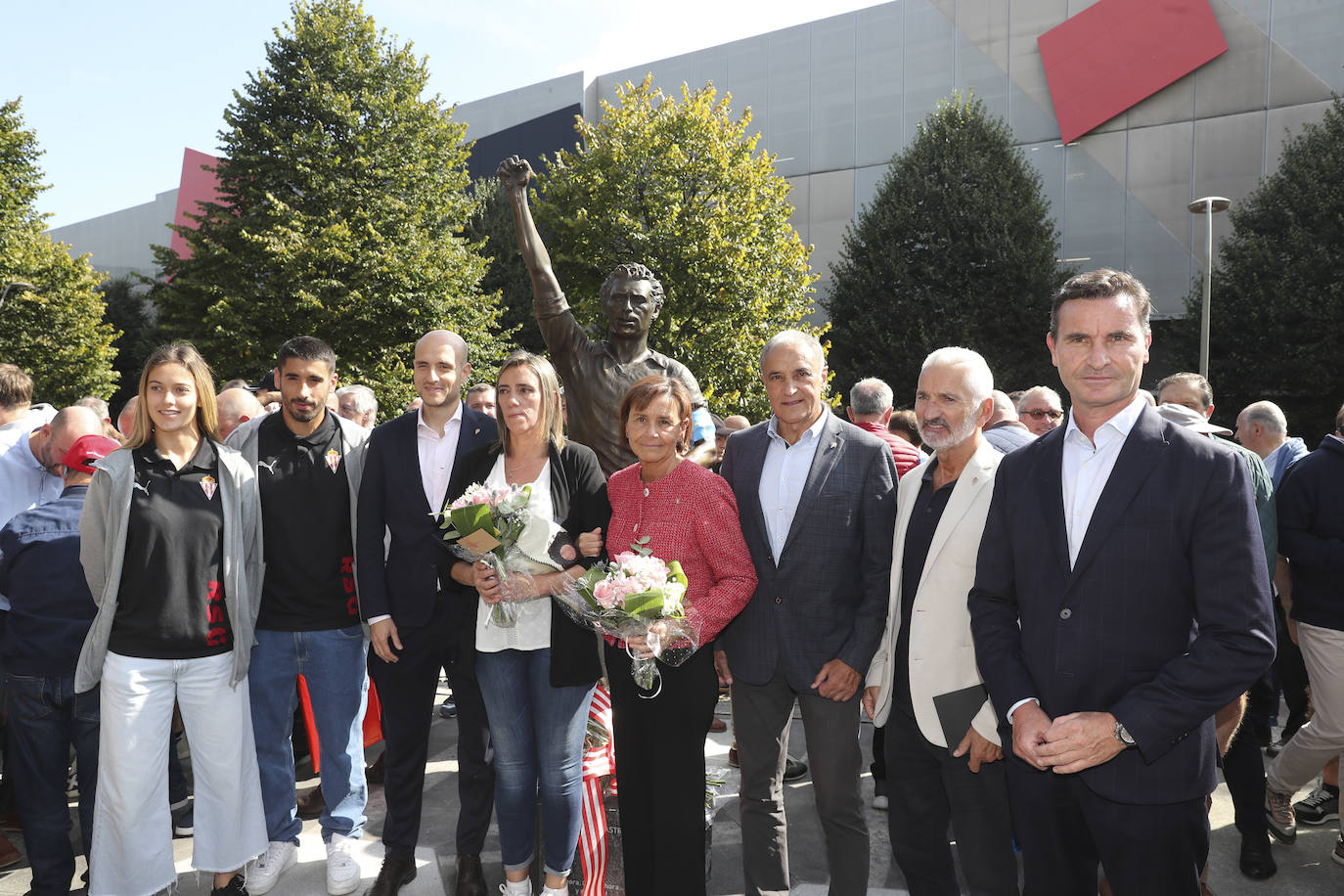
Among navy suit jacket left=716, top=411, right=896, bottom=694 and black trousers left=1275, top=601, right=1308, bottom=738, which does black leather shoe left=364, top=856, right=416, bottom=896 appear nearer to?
navy suit jacket left=716, top=411, right=896, bottom=694

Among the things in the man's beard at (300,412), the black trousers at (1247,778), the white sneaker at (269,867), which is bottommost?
the white sneaker at (269,867)

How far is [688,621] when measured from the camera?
2830mm

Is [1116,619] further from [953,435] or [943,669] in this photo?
[953,435]

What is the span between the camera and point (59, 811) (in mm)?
3361

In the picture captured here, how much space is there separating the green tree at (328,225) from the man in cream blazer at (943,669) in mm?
17826

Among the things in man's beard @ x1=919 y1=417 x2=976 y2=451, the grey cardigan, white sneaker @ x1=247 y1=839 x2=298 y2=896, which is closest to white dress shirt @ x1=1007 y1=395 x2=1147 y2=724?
man's beard @ x1=919 y1=417 x2=976 y2=451

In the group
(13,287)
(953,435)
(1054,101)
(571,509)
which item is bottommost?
(571,509)

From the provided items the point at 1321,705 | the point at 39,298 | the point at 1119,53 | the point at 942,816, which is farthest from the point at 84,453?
the point at 39,298

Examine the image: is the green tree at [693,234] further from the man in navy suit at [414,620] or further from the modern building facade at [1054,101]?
the man in navy suit at [414,620]

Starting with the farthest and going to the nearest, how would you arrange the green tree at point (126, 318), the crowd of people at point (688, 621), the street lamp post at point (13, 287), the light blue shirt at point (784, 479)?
the green tree at point (126, 318) → the street lamp post at point (13, 287) → the light blue shirt at point (784, 479) → the crowd of people at point (688, 621)

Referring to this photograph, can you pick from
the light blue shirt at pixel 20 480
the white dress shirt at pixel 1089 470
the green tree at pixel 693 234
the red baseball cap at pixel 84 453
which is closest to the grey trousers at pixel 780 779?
the white dress shirt at pixel 1089 470

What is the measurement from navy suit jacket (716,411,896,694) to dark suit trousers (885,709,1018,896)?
1.01ft

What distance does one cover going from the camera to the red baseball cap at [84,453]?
352cm

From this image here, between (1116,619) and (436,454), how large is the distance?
2.77 m
